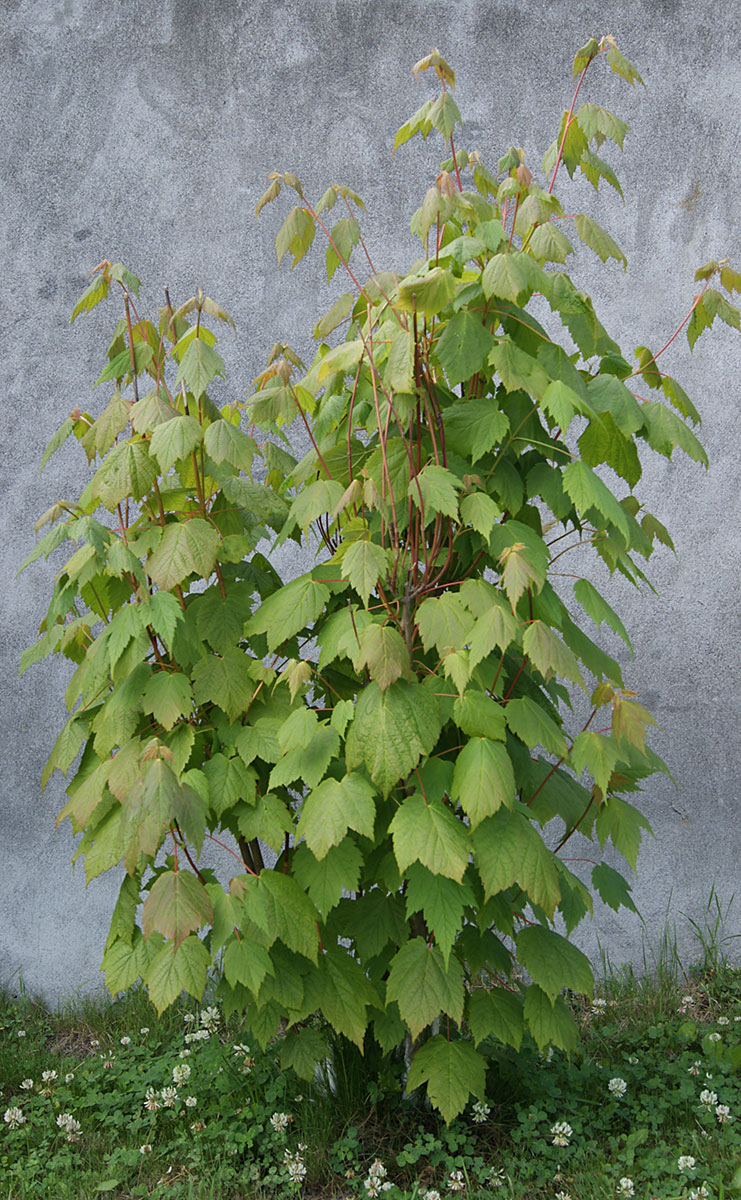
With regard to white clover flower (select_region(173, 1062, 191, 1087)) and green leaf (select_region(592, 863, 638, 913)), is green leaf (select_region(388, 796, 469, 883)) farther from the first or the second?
white clover flower (select_region(173, 1062, 191, 1087))

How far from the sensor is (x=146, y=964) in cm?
170

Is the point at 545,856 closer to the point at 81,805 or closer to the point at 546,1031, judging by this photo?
the point at 546,1031

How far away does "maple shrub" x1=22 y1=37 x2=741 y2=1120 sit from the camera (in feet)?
4.97

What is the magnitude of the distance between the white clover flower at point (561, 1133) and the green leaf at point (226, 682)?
40.0 inches

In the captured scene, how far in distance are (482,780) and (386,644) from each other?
0.26 meters

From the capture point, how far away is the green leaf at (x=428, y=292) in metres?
1.37

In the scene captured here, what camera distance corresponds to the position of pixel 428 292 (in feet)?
4.51

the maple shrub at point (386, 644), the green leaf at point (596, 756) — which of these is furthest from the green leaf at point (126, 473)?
the green leaf at point (596, 756)

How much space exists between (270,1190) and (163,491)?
4.43 ft

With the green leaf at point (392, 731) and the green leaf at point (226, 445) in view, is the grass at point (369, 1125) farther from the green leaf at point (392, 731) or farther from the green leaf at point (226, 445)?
the green leaf at point (226, 445)

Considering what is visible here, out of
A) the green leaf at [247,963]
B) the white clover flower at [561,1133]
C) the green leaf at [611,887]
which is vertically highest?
the green leaf at [247,963]

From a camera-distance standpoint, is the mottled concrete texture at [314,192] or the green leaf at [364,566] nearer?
the green leaf at [364,566]

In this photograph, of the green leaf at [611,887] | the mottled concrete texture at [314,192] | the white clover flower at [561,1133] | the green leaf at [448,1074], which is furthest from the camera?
the mottled concrete texture at [314,192]

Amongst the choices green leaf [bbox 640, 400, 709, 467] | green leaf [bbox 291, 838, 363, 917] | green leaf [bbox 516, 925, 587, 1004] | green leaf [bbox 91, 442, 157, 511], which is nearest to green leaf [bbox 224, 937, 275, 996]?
green leaf [bbox 291, 838, 363, 917]
